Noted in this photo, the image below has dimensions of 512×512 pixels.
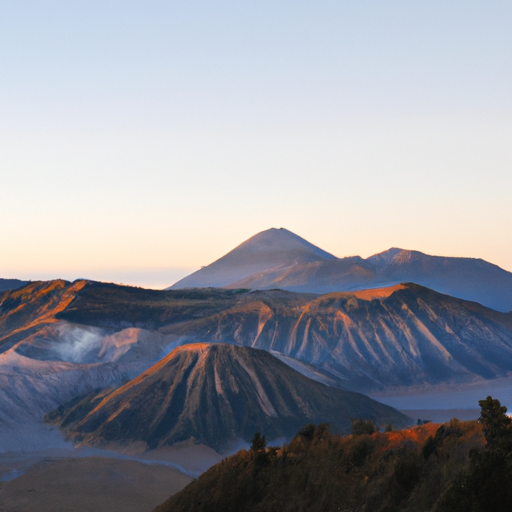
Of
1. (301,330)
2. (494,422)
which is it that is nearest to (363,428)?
(494,422)

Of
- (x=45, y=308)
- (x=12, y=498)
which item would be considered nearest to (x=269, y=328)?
(x=45, y=308)

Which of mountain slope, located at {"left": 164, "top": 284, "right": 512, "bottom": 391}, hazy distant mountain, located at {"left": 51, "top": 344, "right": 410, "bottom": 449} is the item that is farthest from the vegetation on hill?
mountain slope, located at {"left": 164, "top": 284, "right": 512, "bottom": 391}

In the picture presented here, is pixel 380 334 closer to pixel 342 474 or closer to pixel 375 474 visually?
pixel 342 474


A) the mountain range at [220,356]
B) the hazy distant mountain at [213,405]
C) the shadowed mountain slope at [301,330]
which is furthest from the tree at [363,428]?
the shadowed mountain slope at [301,330]

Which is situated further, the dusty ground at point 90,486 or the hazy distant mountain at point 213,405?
the hazy distant mountain at point 213,405

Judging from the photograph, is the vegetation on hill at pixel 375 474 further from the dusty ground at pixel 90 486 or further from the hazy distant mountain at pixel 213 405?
the hazy distant mountain at pixel 213 405

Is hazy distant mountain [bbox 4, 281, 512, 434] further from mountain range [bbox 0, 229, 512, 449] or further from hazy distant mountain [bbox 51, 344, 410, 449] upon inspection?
hazy distant mountain [bbox 51, 344, 410, 449]
